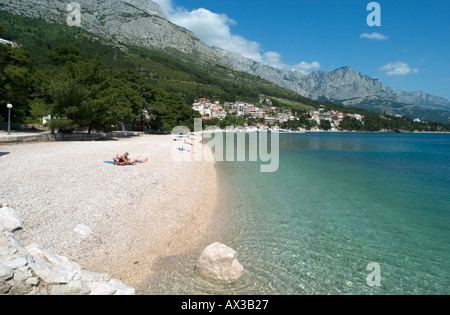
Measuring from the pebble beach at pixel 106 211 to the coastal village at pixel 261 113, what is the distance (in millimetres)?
113104

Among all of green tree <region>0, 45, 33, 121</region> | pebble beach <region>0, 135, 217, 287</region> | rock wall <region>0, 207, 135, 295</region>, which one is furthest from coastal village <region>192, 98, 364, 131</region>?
rock wall <region>0, 207, 135, 295</region>

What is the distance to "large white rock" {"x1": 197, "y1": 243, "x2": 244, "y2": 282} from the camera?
5.83m

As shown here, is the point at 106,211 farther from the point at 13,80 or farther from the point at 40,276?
the point at 13,80

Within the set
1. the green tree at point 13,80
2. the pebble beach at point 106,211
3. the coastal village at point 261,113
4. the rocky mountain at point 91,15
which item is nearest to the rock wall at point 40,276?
the pebble beach at point 106,211

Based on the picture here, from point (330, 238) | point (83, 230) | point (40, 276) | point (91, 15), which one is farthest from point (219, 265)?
point (91, 15)

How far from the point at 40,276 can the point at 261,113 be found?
163353 millimetres

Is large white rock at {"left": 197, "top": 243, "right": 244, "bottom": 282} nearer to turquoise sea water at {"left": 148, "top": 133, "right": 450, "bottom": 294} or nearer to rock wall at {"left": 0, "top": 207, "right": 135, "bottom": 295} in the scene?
turquoise sea water at {"left": 148, "top": 133, "right": 450, "bottom": 294}

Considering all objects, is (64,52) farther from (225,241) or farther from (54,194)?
(225,241)

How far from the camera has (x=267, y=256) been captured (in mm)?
7082

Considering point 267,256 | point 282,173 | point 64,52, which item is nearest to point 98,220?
point 267,256

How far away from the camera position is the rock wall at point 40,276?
12.5 feet

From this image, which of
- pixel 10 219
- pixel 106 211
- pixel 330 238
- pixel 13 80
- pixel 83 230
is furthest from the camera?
pixel 13 80

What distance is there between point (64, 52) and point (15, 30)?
98.4m

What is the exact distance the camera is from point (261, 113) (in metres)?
163
